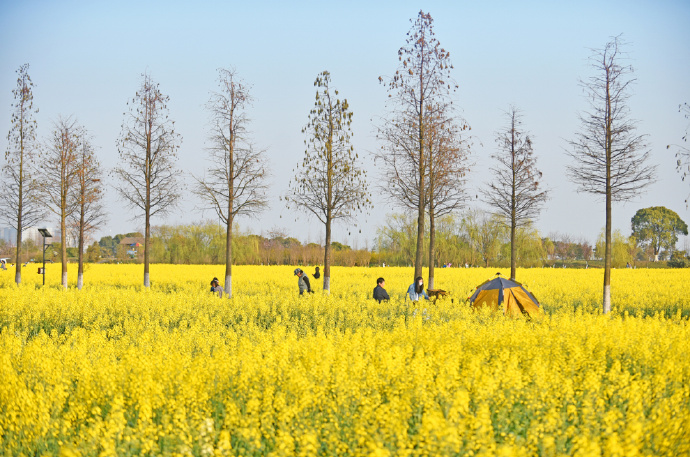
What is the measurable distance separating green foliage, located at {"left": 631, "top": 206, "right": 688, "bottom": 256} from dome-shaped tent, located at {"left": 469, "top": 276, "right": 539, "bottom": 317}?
4445 inches

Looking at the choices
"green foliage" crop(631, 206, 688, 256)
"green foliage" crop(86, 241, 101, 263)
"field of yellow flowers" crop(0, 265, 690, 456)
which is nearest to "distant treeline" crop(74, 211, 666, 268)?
"green foliage" crop(86, 241, 101, 263)

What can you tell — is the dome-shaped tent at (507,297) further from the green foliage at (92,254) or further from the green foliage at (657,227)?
the green foliage at (657,227)

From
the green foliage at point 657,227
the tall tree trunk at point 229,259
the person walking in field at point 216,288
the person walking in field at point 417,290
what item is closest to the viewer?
the person walking in field at point 417,290

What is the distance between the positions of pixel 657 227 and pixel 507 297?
127 meters

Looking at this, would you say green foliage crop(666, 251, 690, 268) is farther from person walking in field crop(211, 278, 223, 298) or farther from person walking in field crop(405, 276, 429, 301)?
person walking in field crop(211, 278, 223, 298)

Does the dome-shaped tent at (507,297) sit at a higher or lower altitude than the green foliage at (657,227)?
lower

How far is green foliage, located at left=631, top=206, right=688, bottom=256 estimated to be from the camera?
119 meters

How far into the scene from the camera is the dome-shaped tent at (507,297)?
18109 millimetres

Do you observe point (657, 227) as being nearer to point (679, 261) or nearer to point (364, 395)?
point (679, 261)

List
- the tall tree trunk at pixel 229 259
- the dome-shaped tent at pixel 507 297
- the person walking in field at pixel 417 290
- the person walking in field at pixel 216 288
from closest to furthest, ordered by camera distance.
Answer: the person walking in field at pixel 417 290 → the dome-shaped tent at pixel 507 297 → the person walking in field at pixel 216 288 → the tall tree trunk at pixel 229 259

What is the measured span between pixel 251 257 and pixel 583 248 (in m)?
79.7

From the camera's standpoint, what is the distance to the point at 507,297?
18.2 meters

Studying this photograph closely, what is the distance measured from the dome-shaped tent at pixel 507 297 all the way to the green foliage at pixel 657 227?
4445 inches

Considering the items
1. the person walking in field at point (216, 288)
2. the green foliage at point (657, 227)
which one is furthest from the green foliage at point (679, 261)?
the person walking in field at point (216, 288)
